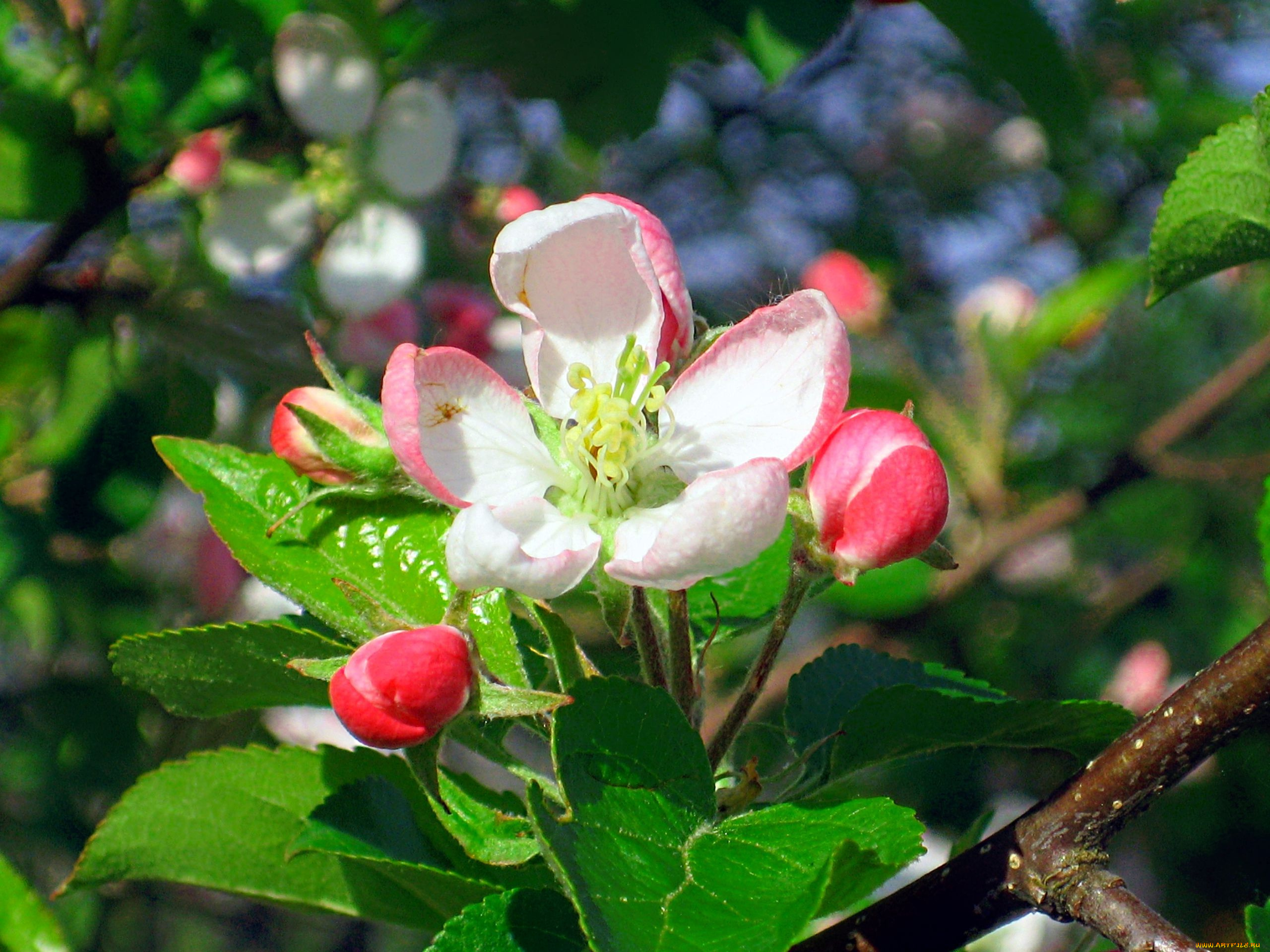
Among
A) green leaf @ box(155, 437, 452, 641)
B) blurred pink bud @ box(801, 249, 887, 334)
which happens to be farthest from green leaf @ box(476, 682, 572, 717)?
blurred pink bud @ box(801, 249, 887, 334)

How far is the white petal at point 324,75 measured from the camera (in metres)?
1.72

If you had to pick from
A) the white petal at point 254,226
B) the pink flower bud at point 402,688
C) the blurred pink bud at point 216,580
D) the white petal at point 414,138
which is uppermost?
the pink flower bud at point 402,688

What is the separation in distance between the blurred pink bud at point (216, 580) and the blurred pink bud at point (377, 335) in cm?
57

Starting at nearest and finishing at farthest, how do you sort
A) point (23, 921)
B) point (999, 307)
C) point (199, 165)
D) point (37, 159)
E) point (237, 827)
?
point (237, 827)
point (23, 921)
point (37, 159)
point (199, 165)
point (999, 307)

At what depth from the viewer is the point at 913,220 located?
10.9 feet

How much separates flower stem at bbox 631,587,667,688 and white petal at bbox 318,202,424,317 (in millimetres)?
1312

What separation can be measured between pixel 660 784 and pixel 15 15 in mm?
1669

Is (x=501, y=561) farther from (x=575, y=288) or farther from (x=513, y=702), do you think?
(x=575, y=288)

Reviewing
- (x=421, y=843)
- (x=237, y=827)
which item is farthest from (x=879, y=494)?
→ (x=237, y=827)

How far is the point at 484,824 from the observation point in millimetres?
835

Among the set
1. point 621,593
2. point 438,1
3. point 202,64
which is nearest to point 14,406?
point 202,64

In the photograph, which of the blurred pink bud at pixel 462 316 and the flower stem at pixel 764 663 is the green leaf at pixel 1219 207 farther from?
the blurred pink bud at pixel 462 316

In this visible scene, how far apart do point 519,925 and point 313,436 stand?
349mm

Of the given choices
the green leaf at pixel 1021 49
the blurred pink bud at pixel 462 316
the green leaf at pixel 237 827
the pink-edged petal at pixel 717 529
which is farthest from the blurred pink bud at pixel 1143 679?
the pink-edged petal at pixel 717 529
